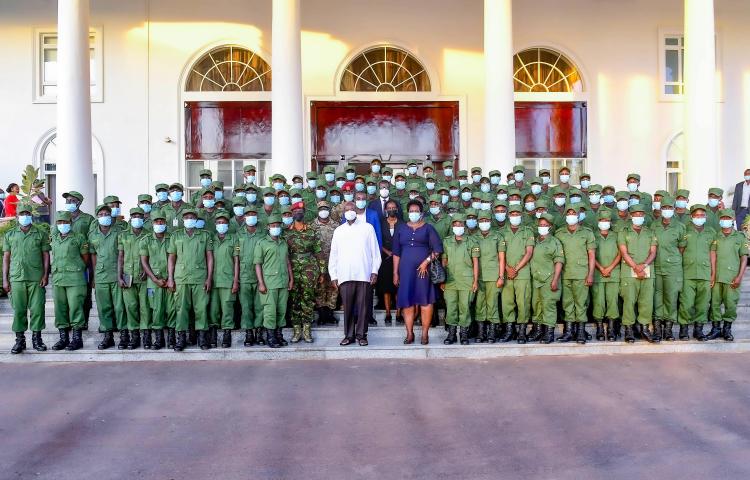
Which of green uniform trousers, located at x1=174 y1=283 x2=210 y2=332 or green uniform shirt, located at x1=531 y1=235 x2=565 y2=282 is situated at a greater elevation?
green uniform shirt, located at x1=531 y1=235 x2=565 y2=282

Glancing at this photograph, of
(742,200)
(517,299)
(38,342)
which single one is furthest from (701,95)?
(38,342)

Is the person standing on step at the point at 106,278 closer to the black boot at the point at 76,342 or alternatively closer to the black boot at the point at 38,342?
the black boot at the point at 76,342

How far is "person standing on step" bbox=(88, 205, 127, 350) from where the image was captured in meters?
8.12

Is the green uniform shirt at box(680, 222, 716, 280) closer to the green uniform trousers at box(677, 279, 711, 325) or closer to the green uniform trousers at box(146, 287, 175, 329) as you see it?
the green uniform trousers at box(677, 279, 711, 325)

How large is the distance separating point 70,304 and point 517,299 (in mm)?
5396

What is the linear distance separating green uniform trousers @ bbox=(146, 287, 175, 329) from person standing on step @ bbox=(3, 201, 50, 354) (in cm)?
131

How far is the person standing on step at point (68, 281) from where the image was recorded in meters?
8.05

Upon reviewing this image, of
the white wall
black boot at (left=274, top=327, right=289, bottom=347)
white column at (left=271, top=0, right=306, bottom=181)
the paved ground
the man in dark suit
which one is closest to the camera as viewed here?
the paved ground

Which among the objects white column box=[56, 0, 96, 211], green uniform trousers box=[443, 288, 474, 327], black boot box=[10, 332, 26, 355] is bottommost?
black boot box=[10, 332, 26, 355]

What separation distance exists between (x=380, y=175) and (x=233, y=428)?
6.26m

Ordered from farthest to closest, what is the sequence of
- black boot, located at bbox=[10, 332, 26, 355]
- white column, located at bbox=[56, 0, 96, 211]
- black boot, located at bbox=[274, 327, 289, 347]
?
white column, located at bbox=[56, 0, 96, 211] → black boot, located at bbox=[274, 327, 289, 347] → black boot, located at bbox=[10, 332, 26, 355]

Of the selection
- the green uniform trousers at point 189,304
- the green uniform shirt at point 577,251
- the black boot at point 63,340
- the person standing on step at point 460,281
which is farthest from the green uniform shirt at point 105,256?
the green uniform shirt at point 577,251

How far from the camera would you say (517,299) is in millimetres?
8273

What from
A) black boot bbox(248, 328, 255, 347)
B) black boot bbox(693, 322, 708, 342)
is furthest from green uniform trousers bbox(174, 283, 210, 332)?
black boot bbox(693, 322, 708, 342)
